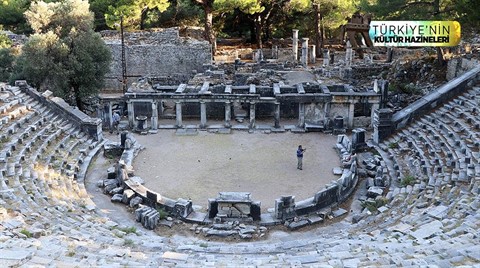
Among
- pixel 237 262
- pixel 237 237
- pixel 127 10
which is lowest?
pixel 237 237

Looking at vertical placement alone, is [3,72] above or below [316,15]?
below

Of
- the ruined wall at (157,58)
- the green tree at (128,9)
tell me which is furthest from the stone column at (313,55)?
the green tree at (128,9)

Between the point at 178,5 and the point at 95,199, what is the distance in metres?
29.2

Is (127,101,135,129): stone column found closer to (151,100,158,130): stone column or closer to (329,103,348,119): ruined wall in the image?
(151,100,158,130): stone column

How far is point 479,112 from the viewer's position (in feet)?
72.3

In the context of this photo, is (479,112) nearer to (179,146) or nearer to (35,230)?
(179,146)

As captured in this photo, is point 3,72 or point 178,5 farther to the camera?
point 178,5

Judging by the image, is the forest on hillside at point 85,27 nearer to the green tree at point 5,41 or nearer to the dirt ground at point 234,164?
the green tree at point 5,41

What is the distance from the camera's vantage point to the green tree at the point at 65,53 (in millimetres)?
29505

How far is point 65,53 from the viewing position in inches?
1172

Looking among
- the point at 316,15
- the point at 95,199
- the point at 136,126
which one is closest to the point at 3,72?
the point at 136,126

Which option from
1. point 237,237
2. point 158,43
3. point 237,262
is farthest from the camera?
point 158,43

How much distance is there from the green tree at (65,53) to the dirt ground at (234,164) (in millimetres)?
5873

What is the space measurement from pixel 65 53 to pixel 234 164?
12683mm
